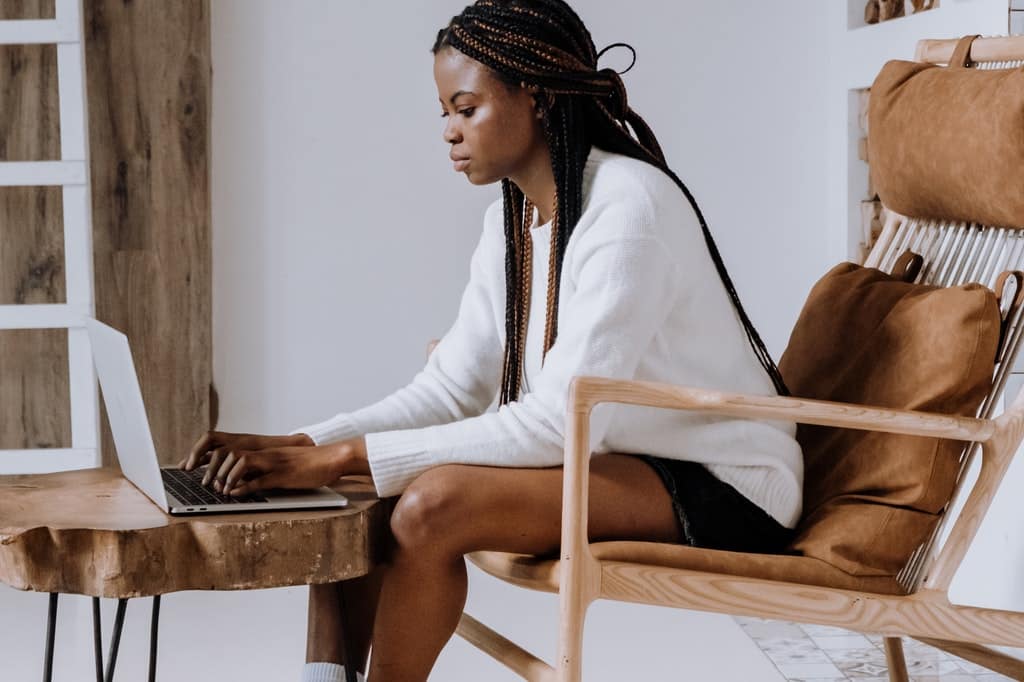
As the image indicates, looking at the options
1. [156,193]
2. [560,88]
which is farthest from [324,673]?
[156,193]

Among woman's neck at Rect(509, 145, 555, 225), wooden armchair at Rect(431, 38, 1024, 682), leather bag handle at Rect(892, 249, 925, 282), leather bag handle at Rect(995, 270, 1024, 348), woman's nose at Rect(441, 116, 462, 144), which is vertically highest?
woman's nose at Rect(441, 116, 462, 144)

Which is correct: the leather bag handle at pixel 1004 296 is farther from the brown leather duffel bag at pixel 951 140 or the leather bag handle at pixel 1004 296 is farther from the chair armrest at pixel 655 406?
the chair armrest at pixel 655 406

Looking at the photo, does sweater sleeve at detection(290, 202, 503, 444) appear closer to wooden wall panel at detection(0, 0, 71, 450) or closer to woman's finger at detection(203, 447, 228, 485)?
Answer: woman's finger at detection(203, 447, 228, 485)

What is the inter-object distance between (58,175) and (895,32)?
6.12ft

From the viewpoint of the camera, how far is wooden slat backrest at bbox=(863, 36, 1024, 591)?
5.83ft

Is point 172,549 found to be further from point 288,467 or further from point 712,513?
point 712,513

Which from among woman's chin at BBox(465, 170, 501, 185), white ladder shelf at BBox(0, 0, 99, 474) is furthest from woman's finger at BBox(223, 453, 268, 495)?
white ladder shelf at BBox(0, 0, 99, 474)

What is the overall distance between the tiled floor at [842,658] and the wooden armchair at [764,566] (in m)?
0.72

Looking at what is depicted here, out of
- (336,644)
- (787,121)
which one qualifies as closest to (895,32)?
(787,121)

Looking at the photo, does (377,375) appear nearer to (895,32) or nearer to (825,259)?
(825,259)

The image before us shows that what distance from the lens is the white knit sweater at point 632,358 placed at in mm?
1665

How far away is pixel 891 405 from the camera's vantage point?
1.80m

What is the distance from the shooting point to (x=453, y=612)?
1611 millimetres

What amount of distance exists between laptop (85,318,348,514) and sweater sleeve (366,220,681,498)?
11cm
